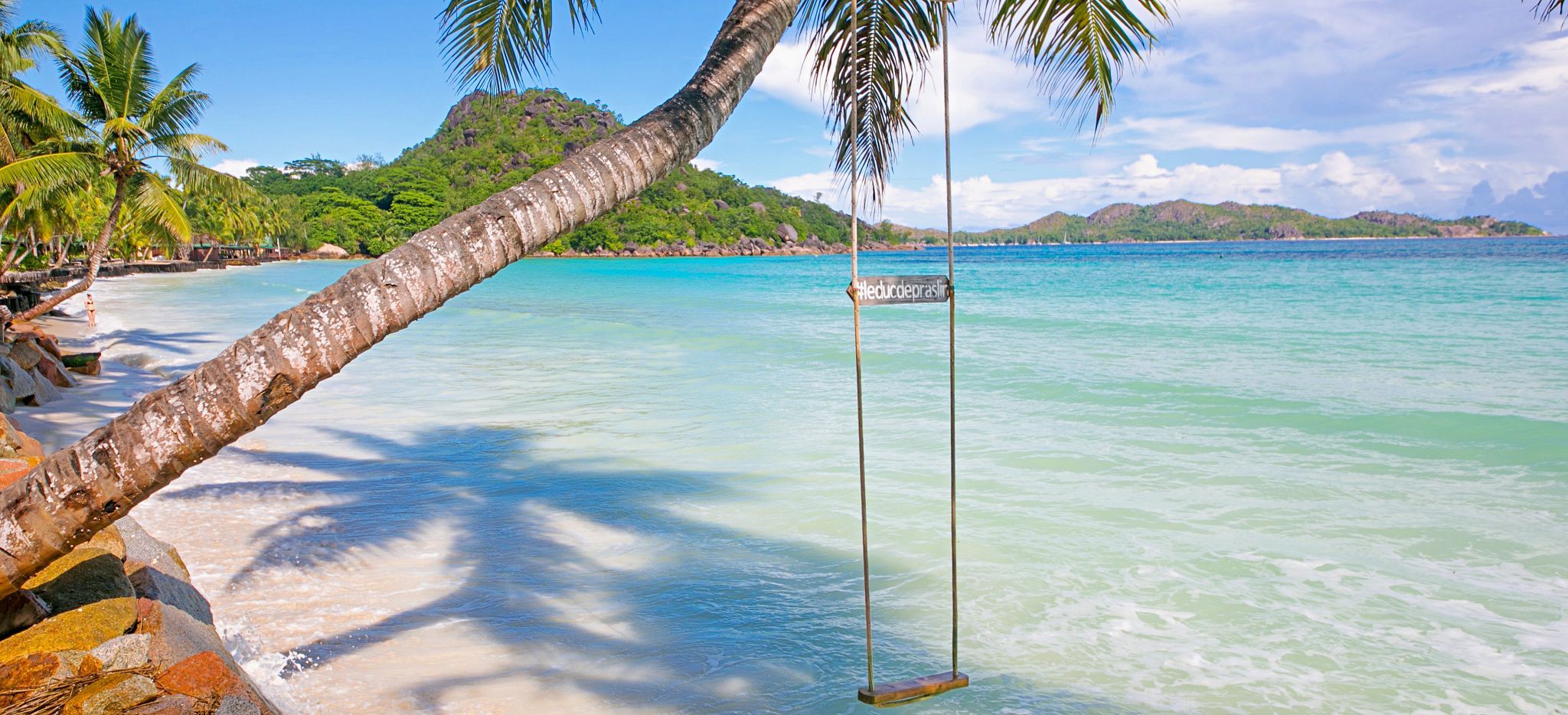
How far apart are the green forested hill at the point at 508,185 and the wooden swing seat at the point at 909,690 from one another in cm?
7066

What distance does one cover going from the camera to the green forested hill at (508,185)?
83250 mm

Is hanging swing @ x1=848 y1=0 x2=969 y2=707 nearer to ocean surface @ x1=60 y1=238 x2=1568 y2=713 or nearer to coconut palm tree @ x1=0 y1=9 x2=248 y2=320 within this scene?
ocean surface @ x1=60 y1=238 x2=1568 y2=713

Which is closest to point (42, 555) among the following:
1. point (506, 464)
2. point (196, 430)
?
point (196, 430)

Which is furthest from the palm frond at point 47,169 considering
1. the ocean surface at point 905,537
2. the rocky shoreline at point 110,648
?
the rocky shoreline at point 110,648

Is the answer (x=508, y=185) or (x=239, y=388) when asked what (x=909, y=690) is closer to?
(x=239, y=388)

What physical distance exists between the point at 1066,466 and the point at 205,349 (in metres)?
16.0

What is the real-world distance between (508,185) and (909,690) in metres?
83.9

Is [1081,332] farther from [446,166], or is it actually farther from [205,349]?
[446,166]

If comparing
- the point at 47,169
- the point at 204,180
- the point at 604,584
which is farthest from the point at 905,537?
the point at 204,180

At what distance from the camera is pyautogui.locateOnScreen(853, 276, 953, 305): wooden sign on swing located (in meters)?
2.66

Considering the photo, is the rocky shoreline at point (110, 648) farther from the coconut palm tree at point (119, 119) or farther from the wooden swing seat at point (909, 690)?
the coconut palm tree at point (119, 119)

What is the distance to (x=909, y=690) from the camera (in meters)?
3.00

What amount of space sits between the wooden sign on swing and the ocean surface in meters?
1.98

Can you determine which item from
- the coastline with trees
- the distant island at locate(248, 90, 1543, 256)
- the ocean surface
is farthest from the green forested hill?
the coastline with trees
